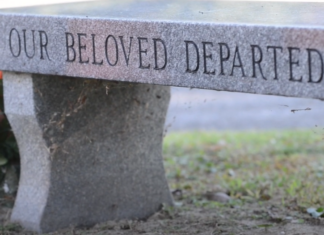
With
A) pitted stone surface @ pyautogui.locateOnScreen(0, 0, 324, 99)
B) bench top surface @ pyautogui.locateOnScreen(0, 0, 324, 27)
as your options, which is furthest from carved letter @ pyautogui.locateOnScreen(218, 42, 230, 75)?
bench top surface @ pyautogui.locateOnScreen(0, 0, 324, 27)

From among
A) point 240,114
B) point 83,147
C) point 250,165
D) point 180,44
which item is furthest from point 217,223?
point 240,114

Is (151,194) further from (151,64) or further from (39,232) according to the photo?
(151,64)

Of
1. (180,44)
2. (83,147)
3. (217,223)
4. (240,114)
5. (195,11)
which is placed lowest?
(217,223)

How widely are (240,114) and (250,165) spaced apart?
13.7 ft

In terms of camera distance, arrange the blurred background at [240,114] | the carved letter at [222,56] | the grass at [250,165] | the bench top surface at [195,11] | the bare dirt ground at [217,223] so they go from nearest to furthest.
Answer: the carved letter at [222,56] → the bench top surface at [195,11] → the bare dirt ground at [217,223] → the grass at [250,165] → the blurred background at [240,114]

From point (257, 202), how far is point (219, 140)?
2.36 m

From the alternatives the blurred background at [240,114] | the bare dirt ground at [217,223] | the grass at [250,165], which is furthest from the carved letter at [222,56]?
the blurred background at [240,114]

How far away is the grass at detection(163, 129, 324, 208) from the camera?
4207mm

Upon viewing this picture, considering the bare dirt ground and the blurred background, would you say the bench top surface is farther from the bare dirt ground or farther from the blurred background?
the blurred background

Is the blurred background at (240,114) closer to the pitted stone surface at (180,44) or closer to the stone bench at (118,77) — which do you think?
the stone bench at (118,77)

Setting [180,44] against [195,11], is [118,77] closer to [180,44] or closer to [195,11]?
[180,44]

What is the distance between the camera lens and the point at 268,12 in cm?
292

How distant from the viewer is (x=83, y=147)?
350 centimetres

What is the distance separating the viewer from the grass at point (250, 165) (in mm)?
4207
